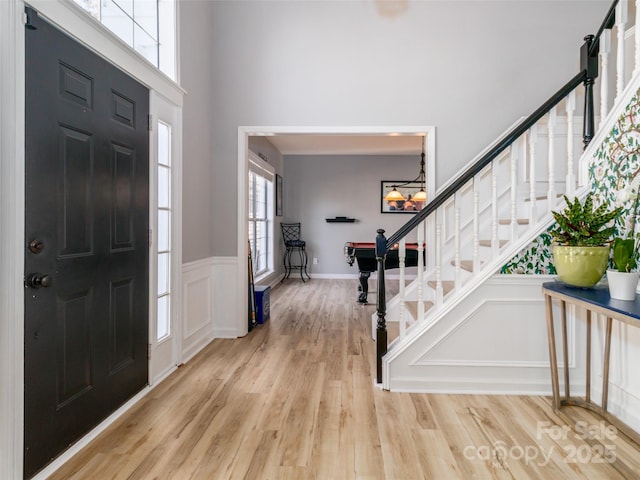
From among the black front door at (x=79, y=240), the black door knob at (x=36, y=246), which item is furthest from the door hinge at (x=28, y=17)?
the black door knob at (x=36, y=246)

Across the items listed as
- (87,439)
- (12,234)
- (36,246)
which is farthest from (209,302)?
(12,234)

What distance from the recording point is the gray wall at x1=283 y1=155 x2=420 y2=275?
27.5 ft

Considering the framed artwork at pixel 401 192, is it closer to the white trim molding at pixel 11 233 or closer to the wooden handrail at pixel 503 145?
the wooden handrail at pixel 503 145

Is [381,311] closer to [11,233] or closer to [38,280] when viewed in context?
[38,280]

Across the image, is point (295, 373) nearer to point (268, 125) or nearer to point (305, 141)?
point (268, 125)

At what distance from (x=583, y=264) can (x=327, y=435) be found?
167 cm

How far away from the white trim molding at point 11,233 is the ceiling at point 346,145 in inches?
199

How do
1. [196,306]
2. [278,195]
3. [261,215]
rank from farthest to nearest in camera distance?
[278,195] → [261,215] → [196,306]

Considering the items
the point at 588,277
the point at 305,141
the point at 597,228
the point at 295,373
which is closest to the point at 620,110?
the point at 597,228

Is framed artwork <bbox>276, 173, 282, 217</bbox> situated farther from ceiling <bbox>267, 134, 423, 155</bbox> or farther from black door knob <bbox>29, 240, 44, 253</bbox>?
black door knob <bbox>29, 240, 44, 253</bbox>

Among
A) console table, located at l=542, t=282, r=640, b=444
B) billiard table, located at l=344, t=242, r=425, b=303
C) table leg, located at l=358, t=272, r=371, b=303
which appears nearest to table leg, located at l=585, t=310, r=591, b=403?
console table, located at l=542, t=282, r=640, b=444

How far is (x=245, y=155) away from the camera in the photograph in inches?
154

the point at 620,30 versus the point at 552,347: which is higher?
the point at 620,30

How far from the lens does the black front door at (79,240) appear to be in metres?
1.67
